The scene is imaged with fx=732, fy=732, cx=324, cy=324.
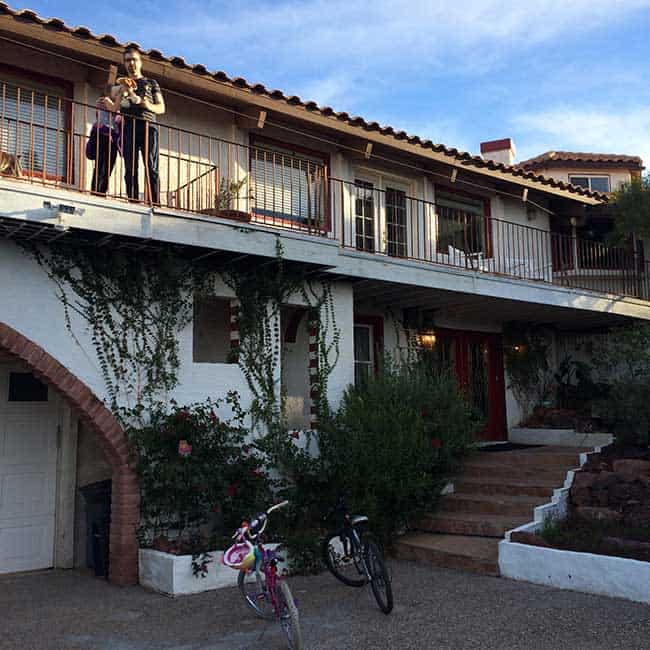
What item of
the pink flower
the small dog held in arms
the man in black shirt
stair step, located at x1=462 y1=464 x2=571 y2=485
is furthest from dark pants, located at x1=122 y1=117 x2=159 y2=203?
stair step, located at x1=462 y1=464 x2=571 y2=485

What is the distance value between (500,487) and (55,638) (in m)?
5.91

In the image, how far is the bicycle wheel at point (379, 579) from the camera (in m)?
6.40

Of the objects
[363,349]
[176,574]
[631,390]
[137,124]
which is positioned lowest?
→ [176,574]

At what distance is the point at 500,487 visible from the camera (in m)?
9.73

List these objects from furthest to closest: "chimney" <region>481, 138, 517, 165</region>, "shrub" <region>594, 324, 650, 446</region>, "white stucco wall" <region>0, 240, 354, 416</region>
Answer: "chimney" <region>481, 138, 517, 165</region>
"shrub" <region>594, 324, 650, 446</region>
"white stucco wall" <region>0, 240, 354, 416</region>

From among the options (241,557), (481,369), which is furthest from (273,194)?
(481,369)

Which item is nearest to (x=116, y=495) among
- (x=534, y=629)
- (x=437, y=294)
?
(x=534, y=629)

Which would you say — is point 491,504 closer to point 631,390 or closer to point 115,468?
point 631,390

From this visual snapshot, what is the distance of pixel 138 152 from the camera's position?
8.45 meters

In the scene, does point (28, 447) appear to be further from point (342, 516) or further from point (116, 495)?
point (342, 516)

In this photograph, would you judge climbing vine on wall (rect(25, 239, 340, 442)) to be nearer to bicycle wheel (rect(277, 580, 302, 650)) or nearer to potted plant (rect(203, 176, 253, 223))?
potted plant (rect(203, 176, 253, 223))

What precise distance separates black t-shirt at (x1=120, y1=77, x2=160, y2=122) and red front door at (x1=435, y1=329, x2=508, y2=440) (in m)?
6.86

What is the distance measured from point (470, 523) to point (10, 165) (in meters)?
6.61

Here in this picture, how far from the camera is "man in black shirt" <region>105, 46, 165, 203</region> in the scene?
8.17 metres
